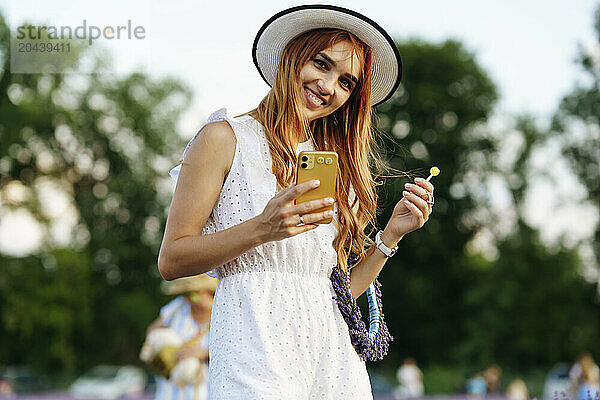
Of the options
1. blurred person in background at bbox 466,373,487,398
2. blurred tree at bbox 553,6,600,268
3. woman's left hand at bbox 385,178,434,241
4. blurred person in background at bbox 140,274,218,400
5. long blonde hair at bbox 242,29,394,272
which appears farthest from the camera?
blurred tree at bbox 553,6,600,268

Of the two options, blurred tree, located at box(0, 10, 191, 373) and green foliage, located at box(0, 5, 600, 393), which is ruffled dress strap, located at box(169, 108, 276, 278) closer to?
green foliage, located at box(0, 5, 600, 393)

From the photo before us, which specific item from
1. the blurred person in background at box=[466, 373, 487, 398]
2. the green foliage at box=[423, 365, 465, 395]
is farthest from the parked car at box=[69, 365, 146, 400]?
the blurred person in background at box=[466, 373, 487, 398]

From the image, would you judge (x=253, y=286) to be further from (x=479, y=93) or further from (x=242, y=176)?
(x=479, y=93)

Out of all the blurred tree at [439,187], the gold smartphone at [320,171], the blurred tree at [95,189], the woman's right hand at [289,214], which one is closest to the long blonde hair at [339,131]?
the gold smartphone at [320,171]

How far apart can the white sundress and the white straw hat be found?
1.31 feet

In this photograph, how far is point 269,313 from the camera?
107 inches

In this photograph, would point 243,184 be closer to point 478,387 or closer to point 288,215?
point 288,215

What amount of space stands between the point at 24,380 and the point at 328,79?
3298cm

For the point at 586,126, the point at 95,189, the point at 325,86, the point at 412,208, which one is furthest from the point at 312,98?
the point at 95,189

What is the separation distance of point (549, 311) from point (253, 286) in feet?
112

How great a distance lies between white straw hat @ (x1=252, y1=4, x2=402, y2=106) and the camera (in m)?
3.07

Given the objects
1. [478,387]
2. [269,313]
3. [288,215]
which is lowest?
[478,387]

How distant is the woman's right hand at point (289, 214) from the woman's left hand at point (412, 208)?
2.33ft

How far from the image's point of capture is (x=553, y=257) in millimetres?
34906
